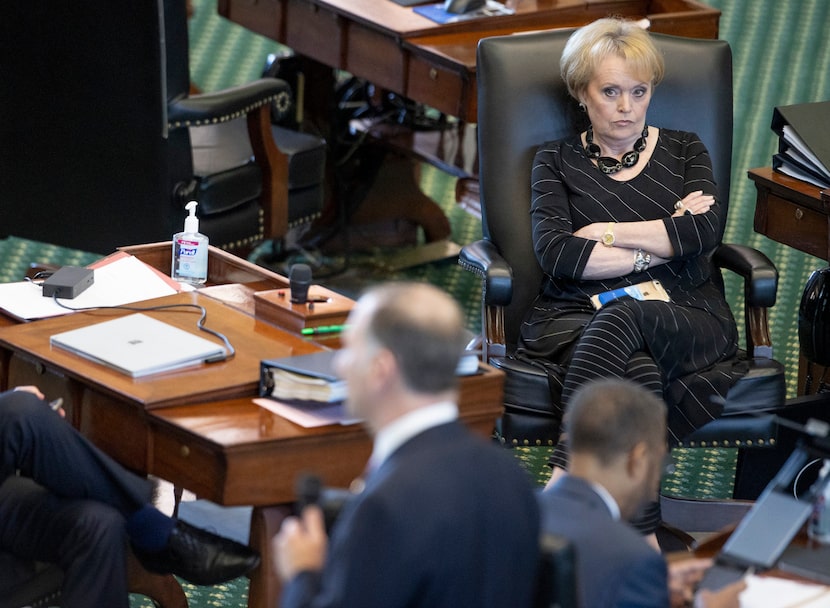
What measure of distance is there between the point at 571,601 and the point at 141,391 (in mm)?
952

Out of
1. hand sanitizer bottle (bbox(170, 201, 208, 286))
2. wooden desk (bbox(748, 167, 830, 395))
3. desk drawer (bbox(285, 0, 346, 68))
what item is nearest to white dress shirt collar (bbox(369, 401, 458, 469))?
hand sanitizer bottle (bbox(170, 201, 208, 286))

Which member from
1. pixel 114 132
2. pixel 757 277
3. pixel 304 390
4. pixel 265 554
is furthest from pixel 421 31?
pixel 265 554

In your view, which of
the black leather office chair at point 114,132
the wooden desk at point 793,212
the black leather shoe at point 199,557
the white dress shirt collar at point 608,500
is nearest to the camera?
the white dress shirt collar at point 608,500

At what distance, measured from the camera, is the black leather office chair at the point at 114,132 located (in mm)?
4039

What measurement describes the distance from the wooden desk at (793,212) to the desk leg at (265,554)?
5.17 feet

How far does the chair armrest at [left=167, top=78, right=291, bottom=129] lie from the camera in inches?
160

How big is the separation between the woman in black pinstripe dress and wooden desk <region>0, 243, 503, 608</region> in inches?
29.3

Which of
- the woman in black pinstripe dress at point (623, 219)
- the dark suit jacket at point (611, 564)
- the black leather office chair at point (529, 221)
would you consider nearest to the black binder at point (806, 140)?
the black leather office chair at point (529, 221)

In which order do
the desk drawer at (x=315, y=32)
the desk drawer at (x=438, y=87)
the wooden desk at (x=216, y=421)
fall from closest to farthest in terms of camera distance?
the wooden desk at (x=216, y=421)
the desk drawer at (x=438, y=87)
the desk drawer at (x=315, y=32)

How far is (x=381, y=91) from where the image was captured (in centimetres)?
525

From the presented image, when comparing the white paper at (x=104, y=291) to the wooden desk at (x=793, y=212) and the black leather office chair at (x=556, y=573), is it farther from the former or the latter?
the wooden desk at (x=793, y=212)

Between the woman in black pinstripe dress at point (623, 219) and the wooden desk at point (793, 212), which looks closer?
the woman in black pinstripe dress at point (623, 219)

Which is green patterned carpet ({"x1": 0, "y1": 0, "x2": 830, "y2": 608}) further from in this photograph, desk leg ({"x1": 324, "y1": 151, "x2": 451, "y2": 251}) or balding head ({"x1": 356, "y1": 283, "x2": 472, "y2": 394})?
balding head ({"x1": 356, "y1": 283, "x2": 472, "y2": 394})

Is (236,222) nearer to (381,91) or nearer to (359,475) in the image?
(381,91)
